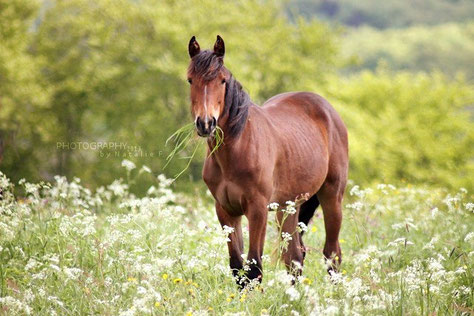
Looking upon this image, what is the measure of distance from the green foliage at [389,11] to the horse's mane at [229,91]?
12033cm

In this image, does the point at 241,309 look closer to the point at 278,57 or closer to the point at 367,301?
the point at 367,301

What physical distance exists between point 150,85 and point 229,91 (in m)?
21.9

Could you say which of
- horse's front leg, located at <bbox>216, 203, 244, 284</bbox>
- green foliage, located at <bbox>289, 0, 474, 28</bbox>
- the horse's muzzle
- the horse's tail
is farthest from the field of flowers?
green foliage, located at <bbox>289, 0, 474, 28</bbox>

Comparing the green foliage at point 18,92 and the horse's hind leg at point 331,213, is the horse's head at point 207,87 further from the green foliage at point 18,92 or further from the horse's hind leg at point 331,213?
the green foliage at point 18,92

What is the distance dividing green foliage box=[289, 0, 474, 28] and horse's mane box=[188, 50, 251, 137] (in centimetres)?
12033

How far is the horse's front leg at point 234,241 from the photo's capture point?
5.50 meters

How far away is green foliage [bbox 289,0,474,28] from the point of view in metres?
126

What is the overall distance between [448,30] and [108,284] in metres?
115

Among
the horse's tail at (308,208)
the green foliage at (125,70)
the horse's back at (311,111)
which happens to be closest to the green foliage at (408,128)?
the green foliage at (125,70)

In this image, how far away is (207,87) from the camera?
4.95m

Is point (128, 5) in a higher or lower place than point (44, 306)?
higher

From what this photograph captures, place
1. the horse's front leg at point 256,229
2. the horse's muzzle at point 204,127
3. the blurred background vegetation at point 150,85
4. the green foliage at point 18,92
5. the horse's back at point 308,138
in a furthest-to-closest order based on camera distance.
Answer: the blurred background vegetation at point 150,85
the green foliage at point 18,92
the horse's back at point 308,138
the horse's front leg at point 256,229
the horse's muzzle at point 204,127

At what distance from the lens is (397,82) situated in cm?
3906

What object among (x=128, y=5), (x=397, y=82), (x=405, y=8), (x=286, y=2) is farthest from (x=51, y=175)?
(x=405, y=8)
